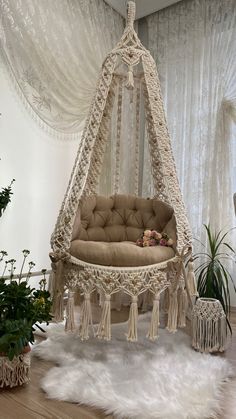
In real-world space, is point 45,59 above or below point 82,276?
above

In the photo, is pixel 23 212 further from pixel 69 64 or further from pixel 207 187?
pixel 207 187

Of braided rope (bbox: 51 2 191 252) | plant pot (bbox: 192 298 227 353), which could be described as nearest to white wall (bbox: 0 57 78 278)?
braided rope (bbox: 51 2 191 252)

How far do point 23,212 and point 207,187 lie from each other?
5.18ft

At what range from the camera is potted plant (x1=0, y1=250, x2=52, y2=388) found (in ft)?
5.13

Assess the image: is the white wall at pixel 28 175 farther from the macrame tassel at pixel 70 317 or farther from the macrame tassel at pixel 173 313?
the macrame tassel at pixel 173 313

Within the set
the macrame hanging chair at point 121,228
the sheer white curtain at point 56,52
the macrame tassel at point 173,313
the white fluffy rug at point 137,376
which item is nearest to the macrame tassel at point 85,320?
the macrame hanging chair at point 121,228

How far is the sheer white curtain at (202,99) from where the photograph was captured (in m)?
3.14

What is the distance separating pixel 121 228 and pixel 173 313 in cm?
83

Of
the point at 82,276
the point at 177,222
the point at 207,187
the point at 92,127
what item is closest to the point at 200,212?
the point at 207,187

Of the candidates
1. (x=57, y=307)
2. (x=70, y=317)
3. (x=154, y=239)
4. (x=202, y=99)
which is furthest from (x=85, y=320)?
(x=202, y=99)

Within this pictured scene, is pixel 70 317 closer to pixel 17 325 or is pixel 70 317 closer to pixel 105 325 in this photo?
pixel 105 325

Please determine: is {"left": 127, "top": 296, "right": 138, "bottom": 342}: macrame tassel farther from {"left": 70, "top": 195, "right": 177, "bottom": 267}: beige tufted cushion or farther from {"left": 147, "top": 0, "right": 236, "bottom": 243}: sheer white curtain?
{"left": 147, "top": 0, "right": 236, "bottom": 243}: sheer white curtain

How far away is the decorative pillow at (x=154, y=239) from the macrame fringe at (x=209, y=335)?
1.59 feet

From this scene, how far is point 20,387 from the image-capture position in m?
1.63
